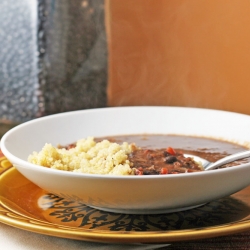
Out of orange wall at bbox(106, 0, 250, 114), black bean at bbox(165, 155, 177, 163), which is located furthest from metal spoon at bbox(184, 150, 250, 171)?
orange wall at bbox(106, 0, 250, 114)

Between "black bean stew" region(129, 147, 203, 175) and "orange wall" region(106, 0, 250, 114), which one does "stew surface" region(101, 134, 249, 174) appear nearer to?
"black bean stew" region(129, 147, 203, 175)

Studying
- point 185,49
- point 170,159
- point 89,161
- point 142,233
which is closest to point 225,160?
point 170,159

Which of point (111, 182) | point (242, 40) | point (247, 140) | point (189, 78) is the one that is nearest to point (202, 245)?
point (111, 182)

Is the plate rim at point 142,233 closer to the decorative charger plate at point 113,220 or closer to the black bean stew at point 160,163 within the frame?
the decorative charger plate at point 113,220

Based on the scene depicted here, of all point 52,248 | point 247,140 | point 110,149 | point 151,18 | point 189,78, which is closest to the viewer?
point 52,248

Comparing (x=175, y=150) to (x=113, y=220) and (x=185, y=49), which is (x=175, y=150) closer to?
(x=113, y=220)

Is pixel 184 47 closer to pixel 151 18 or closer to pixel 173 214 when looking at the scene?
pixel 151 18
